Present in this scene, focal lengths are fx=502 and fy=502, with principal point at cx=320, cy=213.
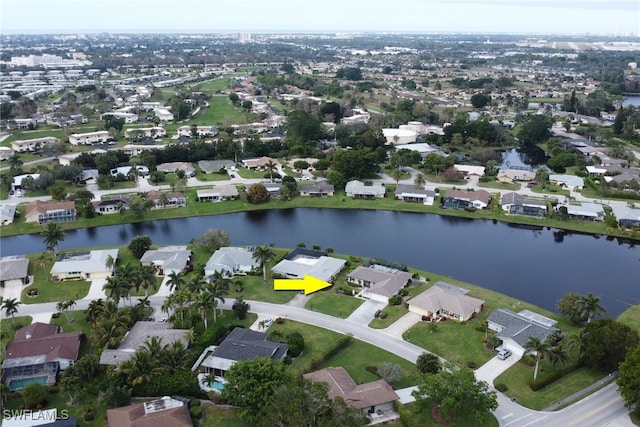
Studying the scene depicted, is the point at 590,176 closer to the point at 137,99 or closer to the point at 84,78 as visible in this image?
the point at 137,99

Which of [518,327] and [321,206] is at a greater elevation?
[518,327]

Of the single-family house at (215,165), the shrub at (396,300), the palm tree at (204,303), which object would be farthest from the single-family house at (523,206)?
the single-family house at (215,165)

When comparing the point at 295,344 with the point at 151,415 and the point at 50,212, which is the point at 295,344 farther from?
the point at 50,212

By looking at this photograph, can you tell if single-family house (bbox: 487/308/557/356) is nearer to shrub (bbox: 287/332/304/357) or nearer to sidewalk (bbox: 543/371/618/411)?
sidewalk (bbox: 543/371/618/411)

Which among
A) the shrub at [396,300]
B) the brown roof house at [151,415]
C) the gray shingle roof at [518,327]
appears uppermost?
the gray shingle roof at [518,327]

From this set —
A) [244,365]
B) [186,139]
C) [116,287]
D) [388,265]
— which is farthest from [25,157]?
[244,365]

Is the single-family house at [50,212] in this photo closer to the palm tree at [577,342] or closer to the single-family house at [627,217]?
the palm tree at [577,342]

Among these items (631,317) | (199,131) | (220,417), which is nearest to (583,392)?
(631,317)
